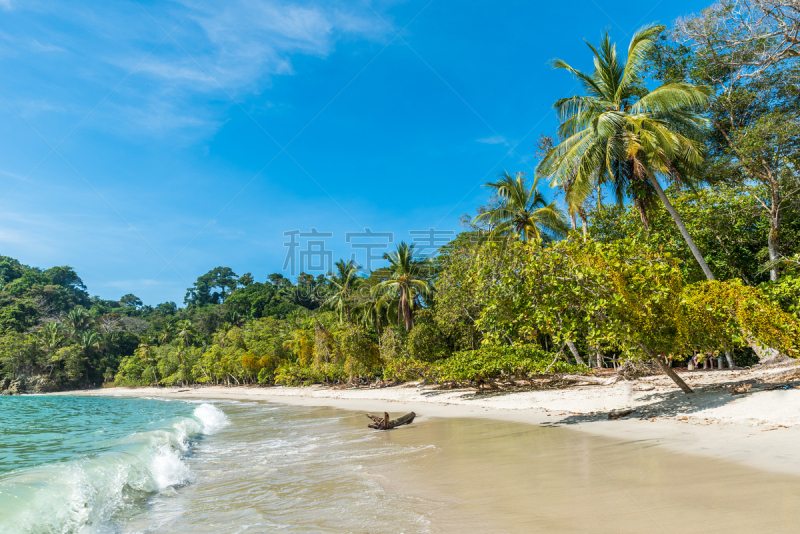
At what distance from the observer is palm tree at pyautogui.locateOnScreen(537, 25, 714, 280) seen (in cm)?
1195

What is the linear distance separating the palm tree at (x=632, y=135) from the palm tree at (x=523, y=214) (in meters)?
5.20

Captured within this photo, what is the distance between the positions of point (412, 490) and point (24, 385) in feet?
238

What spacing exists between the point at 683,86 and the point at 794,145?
3143mm

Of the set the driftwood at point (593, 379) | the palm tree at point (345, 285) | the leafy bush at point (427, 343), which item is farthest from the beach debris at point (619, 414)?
the palm tree at point (345, 285)

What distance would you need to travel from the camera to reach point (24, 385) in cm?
5672

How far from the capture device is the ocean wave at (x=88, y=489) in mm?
5109

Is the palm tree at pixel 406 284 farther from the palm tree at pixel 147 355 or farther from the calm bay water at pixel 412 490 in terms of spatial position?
the palm tree at pixel 147 355

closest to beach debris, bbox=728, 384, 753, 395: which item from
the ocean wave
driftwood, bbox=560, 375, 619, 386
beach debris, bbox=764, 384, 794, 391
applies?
beach debris, bbox=764, 384, 794, 391

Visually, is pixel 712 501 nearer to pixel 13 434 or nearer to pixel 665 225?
pixel 665 225

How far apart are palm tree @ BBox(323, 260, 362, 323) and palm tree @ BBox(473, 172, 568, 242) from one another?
16244 mm

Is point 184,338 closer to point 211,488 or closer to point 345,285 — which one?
point 345,285

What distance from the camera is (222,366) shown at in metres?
44.3

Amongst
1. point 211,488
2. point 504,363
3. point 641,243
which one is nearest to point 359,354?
point 504,363

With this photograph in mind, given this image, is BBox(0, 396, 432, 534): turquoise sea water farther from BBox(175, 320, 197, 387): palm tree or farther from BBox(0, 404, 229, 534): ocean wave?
BBox(175, 320, 197, 387): palm tree
